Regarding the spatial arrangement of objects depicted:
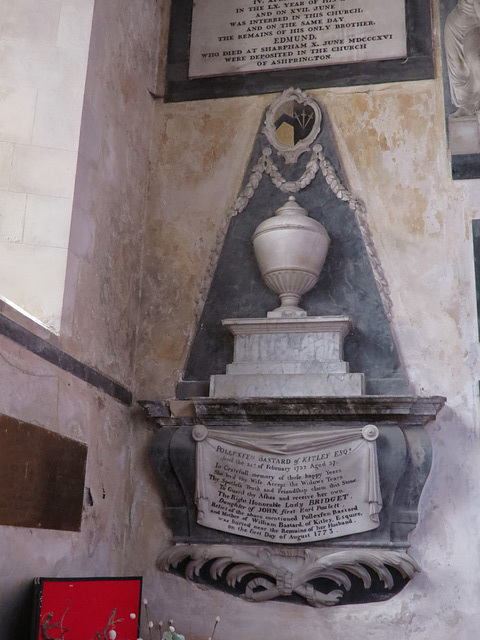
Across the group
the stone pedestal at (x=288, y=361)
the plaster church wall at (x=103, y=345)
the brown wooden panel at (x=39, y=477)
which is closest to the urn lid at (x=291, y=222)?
the stone pedestal at (x=288, y=361)

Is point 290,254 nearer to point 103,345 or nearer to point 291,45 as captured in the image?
point 103,345

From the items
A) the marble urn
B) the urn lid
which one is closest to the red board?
the marble urn

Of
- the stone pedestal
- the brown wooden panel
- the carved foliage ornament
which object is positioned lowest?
the carved foliage ornament

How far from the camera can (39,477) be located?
4375mm

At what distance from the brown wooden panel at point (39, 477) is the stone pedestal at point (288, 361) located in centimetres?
110

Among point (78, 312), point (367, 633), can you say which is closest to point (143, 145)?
point (78, 312)

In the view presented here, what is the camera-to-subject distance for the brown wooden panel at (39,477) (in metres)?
4.09

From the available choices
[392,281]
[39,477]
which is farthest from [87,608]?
[392,281]

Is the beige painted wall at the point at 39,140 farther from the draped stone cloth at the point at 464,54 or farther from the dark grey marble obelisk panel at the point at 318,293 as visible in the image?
the draped stone cloth at the point at 464,54

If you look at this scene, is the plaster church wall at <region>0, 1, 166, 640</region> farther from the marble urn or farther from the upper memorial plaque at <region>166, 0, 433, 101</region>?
the marble urn

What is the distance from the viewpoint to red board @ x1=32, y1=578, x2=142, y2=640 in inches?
161

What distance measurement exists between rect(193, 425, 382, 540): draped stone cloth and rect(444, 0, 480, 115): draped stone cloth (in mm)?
2335

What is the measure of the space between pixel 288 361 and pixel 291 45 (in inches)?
94.0

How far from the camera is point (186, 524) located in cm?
538
